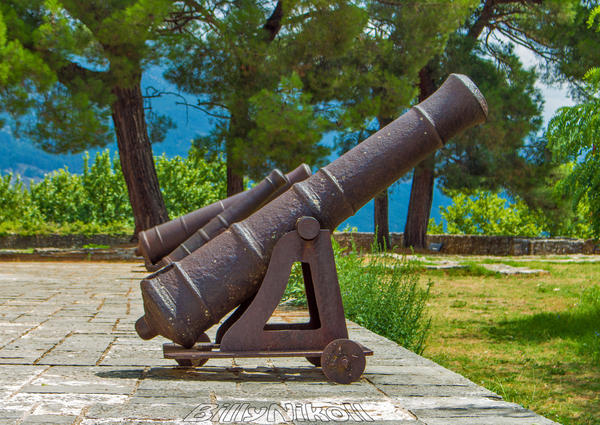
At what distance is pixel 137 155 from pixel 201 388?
1311 cm

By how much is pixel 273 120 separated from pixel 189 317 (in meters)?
11.2

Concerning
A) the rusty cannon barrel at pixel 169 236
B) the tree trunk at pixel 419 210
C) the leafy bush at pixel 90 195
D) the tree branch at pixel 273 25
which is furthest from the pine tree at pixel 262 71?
the leafy bush at pixel 90 195

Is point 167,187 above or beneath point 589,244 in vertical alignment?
above

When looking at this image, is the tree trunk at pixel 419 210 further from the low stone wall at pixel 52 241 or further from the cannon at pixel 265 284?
the cannon at pixel 265 284

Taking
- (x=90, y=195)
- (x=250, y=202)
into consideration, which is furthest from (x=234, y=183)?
(x=90, y=195)

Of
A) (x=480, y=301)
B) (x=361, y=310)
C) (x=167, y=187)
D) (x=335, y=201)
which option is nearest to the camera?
(x=335, y=201)

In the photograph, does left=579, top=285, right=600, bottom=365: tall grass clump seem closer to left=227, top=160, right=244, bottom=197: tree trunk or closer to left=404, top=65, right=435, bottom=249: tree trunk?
left=227, top=160, right=244, bottom=197: tree trunk

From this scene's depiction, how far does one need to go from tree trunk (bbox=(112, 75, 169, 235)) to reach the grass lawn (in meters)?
6.93

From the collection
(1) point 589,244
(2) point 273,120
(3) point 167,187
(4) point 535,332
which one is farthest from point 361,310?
(3) point 167,187

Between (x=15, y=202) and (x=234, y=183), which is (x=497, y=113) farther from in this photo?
(x=15, y=202)

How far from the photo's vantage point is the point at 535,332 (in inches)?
285

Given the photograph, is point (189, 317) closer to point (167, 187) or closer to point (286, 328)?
point (286, 328)

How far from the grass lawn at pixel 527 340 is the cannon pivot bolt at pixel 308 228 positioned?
1.68m

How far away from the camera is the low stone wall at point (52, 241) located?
811 inches
